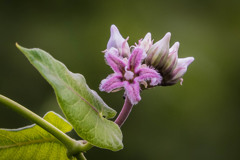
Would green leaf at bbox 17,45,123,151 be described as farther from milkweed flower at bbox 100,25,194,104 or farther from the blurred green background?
the blurred green background

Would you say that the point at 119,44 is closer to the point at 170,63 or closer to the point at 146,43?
the point at 146,43

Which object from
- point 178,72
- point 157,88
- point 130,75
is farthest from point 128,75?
point 157,88

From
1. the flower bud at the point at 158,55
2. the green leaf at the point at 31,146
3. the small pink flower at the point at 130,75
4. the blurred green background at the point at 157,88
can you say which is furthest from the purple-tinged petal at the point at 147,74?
the blurred green background at the point at 157,88

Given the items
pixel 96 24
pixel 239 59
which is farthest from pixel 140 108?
pixel 239 59

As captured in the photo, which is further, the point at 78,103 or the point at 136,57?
the point at 136,57

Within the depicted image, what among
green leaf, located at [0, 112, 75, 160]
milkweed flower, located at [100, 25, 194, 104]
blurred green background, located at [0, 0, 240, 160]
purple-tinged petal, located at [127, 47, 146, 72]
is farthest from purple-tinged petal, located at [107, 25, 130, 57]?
blurred green background, located at [0, 0, 240, 160]

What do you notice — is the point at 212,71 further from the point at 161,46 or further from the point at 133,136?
the point at 161,46
